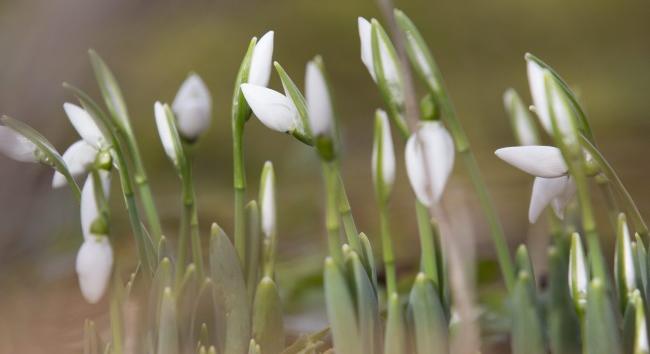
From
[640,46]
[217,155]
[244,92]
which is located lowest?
[244,92]

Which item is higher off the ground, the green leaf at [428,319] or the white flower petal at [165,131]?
the white flower petal at [165,131]

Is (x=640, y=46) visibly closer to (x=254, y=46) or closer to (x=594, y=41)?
(x=594, y=41)

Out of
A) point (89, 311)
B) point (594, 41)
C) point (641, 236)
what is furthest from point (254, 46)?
point (594, 41)

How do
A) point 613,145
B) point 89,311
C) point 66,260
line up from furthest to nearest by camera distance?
point 613,145 → point 66,260 → point 89,311

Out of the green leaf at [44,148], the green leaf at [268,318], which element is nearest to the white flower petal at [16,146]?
the green leaf at [44,148]

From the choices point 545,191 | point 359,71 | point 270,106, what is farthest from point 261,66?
point 359,71

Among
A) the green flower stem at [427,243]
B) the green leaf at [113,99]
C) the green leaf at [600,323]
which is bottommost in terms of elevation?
the green leaf at [600,323]

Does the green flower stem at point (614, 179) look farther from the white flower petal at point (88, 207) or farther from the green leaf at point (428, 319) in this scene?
the white flower petal at point (88, 207)
